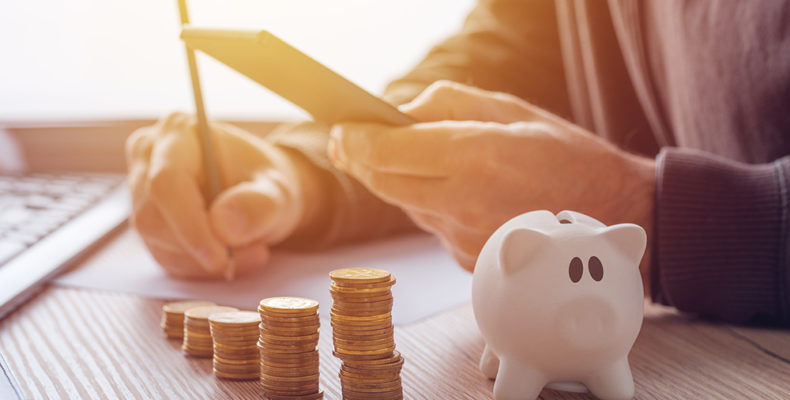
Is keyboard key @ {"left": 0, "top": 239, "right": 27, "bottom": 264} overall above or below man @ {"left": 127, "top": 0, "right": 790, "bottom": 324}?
below

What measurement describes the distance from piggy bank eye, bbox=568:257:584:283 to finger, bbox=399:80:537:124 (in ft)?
0.86

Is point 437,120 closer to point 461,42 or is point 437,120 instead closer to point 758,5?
point 758,5

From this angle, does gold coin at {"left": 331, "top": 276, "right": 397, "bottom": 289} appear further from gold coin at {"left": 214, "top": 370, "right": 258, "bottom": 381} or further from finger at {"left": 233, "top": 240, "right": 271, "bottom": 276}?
finger at {"left": 233, "top": 240, "right": 271, "bottom": 276}

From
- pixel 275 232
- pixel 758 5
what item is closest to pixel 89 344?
pixel 275 232

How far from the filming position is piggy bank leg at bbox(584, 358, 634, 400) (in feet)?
1.57

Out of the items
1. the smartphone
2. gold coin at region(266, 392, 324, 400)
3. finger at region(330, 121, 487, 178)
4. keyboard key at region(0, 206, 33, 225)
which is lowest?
keyboard key at region(0, 206, 33, 225)

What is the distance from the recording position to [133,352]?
613 mm

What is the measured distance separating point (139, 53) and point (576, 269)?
1.85 metres

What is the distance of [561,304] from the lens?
45 centimetres

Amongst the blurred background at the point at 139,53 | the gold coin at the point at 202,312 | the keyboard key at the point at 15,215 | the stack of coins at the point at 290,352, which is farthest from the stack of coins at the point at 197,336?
the blurred background at the point at 139,53

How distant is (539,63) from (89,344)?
864mm

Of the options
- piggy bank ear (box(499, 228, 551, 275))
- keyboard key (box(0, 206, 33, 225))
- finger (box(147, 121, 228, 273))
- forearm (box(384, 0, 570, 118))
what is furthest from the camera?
forearm (box(384, 0, 570, 118))

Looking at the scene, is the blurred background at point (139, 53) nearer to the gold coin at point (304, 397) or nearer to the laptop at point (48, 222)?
the laptop at point (48, 222)

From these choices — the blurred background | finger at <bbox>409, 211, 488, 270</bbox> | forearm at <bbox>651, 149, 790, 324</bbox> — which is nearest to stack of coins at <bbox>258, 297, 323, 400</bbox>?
→ finger at <bbox>409, 211, 488, 270</bbox>
